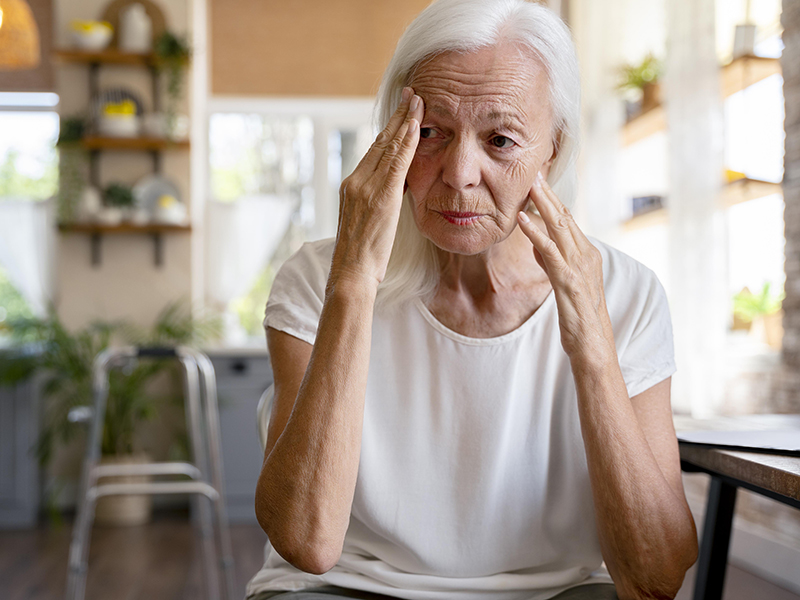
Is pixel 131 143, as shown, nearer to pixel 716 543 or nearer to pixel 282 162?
pixel 282 162

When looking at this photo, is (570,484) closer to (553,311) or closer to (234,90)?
(553,311)

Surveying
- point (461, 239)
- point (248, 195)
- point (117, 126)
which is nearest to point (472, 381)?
point (461, 239)

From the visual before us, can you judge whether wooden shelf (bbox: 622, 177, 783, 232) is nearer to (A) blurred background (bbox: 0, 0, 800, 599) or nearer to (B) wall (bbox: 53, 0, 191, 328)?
(A) blurred background (bbox: 0, 0, 800, 599)

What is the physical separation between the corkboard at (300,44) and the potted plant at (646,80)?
1.78 meters

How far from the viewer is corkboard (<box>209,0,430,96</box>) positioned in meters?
5.19

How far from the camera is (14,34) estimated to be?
2.97 meters

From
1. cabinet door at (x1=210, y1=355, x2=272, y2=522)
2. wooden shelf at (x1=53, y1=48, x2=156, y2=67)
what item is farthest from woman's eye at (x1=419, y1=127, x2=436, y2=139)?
wooden shelf at (x1=53, y1=48, x2=156, y2=67)

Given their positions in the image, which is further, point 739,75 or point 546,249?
point 739,75

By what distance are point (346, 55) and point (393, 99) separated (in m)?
4.29

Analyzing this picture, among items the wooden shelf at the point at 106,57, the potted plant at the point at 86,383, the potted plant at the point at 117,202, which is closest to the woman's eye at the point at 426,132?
the potted plant at the point at 86,383

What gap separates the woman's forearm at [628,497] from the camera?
104 cm

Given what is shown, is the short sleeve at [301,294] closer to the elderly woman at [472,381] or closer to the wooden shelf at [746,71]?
the elderly woman at [472,381]

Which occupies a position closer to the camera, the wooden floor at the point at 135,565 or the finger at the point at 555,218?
the finger at the point at 555,218

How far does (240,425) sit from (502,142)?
3.43 meters
